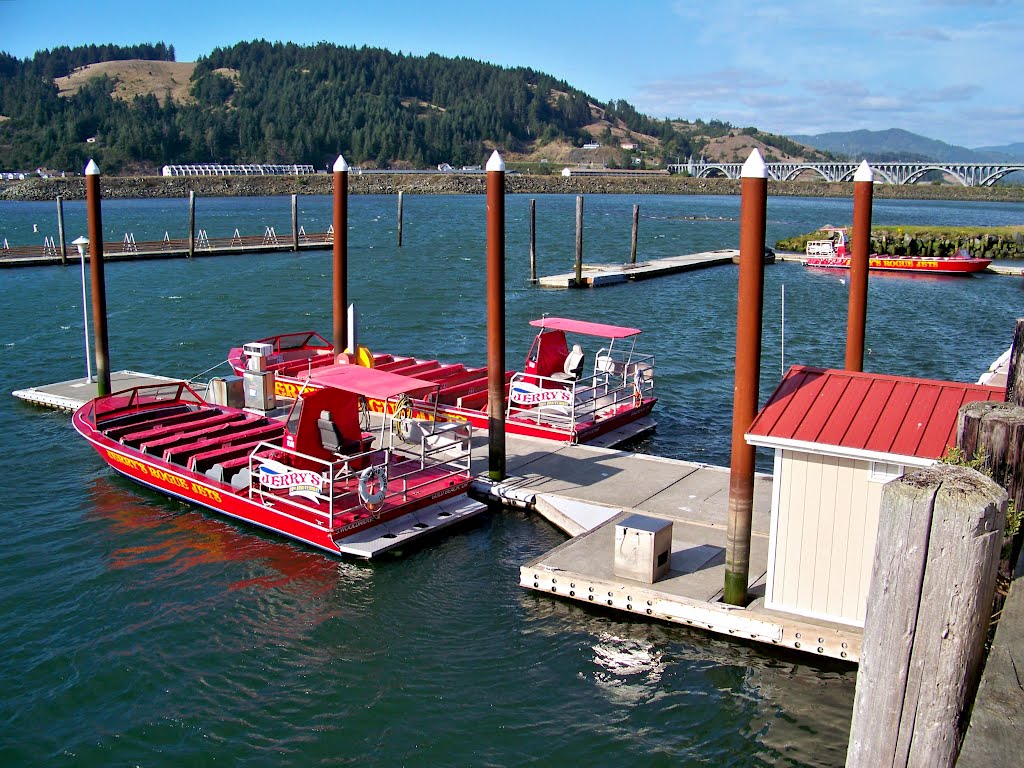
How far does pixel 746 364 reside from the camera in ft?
37.3

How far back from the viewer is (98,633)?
1290 centimetres

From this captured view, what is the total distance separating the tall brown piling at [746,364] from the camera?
11.1 metres

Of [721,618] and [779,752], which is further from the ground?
[721,618]

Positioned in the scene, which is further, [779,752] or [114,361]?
[114,361]

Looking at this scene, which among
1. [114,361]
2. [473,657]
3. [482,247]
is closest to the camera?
[473,657]

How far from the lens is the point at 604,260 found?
2643 inches

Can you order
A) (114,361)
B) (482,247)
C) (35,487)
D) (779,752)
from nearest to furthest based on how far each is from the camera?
1. (779,752)
2. (35,487)
3. (114,361)
4. (482,247)

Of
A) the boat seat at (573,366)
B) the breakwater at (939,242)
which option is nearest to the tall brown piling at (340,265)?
the boat seat at (573,366)

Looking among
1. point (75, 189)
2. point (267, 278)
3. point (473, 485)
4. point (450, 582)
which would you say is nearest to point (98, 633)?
point (450, 582)

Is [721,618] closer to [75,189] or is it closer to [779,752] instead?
[779,752]

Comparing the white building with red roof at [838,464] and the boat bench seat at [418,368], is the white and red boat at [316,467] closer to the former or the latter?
the boat bench seat at [418,368]

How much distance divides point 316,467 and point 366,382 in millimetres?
1763

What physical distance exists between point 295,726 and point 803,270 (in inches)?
2214

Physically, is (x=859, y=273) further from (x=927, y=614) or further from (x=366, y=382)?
(x=927, y=614)
